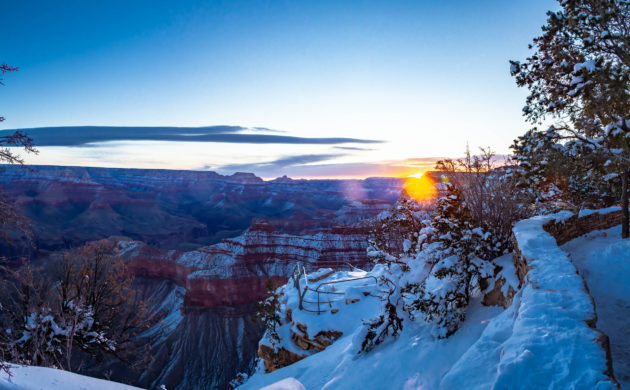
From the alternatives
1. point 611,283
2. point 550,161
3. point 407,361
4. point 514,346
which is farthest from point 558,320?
point 550,161

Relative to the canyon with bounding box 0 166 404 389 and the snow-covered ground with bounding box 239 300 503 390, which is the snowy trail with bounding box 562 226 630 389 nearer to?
the snow-covered ground with bounding box 239 300 503 390

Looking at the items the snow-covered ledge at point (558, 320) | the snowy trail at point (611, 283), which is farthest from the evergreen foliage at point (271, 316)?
the snowy trail at point (611, 283)

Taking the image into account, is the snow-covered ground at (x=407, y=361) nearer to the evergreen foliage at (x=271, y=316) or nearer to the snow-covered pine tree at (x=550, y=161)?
the snow-covered pine tree at (x=550, y=161)

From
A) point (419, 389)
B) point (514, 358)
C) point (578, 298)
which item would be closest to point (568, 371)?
point (514, 358)

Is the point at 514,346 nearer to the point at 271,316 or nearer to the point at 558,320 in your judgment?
the point at 558,320

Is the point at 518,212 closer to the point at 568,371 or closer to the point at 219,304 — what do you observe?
the point at 568,371

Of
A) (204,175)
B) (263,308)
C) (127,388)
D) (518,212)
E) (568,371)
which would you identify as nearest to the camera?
(568,371)

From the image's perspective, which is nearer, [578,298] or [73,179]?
[578,298]
